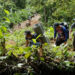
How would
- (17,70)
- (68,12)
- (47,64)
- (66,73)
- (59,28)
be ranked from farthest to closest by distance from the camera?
(68,12) < (59,28) < (66,73) < (47,64) < (17,70)

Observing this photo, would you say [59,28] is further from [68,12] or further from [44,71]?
[68,12]

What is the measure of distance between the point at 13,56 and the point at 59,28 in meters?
3.20

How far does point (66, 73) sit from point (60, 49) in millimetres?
657

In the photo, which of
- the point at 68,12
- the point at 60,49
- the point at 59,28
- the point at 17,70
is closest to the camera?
the point at 17,70

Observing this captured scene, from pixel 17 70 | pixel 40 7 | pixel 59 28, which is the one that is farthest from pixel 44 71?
pixel 40 7

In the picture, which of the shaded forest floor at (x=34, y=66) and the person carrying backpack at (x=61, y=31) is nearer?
the shaded forest floor at (x=34, y=66)

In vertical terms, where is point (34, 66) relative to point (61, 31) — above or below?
above

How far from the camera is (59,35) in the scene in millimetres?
6145

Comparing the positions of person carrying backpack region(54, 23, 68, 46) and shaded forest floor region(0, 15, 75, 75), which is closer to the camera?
shaded forest floor region(0, 15, 75, 75)

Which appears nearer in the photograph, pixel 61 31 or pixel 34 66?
pixel 34 66

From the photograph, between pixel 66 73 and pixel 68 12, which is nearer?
pixel 66 73

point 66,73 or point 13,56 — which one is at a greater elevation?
point 13,56

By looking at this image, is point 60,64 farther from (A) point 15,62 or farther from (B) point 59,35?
(B) point 59,35

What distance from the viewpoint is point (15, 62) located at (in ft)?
9.69
